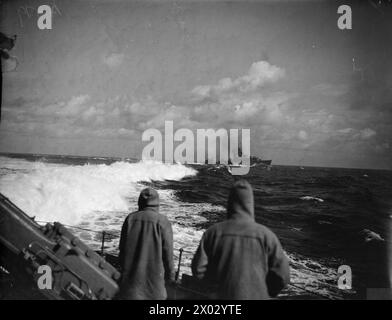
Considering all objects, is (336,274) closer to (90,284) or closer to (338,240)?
(338,240)

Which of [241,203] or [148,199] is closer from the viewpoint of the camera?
[241,203]

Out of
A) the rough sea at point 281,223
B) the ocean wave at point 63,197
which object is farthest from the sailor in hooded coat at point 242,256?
the ocean wave at point 63,197

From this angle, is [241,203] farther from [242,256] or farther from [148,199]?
[148,199]

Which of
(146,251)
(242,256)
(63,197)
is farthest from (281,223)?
(242,256)

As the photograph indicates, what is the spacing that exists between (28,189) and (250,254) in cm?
1601

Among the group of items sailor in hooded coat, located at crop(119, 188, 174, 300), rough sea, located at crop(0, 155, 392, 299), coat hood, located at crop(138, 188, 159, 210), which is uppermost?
coat hood, located at crop(138, 188, 159, 210)

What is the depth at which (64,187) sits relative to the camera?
56.9 ft

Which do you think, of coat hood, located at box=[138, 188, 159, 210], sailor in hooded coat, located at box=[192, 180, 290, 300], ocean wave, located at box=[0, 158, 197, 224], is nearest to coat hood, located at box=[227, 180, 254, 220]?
sailor in hooded coat, located at box=[192, 180, 290, 300]

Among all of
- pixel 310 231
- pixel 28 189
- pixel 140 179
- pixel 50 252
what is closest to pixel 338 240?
pixel 310 231

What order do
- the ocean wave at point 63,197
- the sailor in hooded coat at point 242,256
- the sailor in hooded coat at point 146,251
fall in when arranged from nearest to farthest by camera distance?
the sailor in hooded coat at point 242,256, the sailor in hooded coat at point 146,251, the ocean wave at point 63,197

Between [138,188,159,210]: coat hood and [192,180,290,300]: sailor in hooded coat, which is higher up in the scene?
[138,188,159,210]: coat hood

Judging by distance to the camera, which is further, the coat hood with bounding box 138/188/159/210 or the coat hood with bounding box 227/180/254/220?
the coat hood with bounding box 138/188/159/210

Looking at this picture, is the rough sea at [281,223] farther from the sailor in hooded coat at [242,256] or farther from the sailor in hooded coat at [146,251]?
the sailor in hooded coat at [242,256]

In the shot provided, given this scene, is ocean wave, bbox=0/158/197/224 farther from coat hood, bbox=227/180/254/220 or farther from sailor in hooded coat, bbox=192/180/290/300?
coat hood, bbox=227/180/254/220
